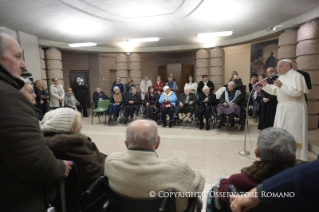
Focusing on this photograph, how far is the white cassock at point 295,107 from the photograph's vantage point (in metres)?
3.00

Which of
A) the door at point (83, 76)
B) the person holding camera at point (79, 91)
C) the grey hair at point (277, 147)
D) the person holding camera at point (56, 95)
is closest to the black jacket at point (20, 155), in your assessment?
the grey hair at point (277, 147)

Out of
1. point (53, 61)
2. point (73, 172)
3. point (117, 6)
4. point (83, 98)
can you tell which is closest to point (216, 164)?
point (73, 172)

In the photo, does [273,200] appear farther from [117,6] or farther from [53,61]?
[53,61]

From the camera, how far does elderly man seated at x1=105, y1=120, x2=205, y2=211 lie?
1.14m

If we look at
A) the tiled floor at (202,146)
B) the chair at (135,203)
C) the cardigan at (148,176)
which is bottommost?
the tiled floor at (202,146)

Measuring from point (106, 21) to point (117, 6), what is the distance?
1.30 metres

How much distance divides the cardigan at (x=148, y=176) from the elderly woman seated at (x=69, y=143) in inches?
13.0

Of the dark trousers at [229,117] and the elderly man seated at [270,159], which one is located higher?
the elderly man seated at [270,159]

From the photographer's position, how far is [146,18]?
560 cm

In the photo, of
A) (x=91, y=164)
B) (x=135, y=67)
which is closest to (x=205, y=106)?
(x=91, y=164)

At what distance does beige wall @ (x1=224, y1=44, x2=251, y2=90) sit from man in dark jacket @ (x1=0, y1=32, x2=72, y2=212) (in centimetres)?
976

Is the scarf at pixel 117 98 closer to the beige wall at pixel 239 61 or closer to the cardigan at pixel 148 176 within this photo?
the cardigan at pixel 148 176

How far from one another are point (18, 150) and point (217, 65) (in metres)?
8.48

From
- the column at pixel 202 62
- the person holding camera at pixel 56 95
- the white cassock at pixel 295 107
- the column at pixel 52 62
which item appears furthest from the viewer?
the column at pixel 202 62
